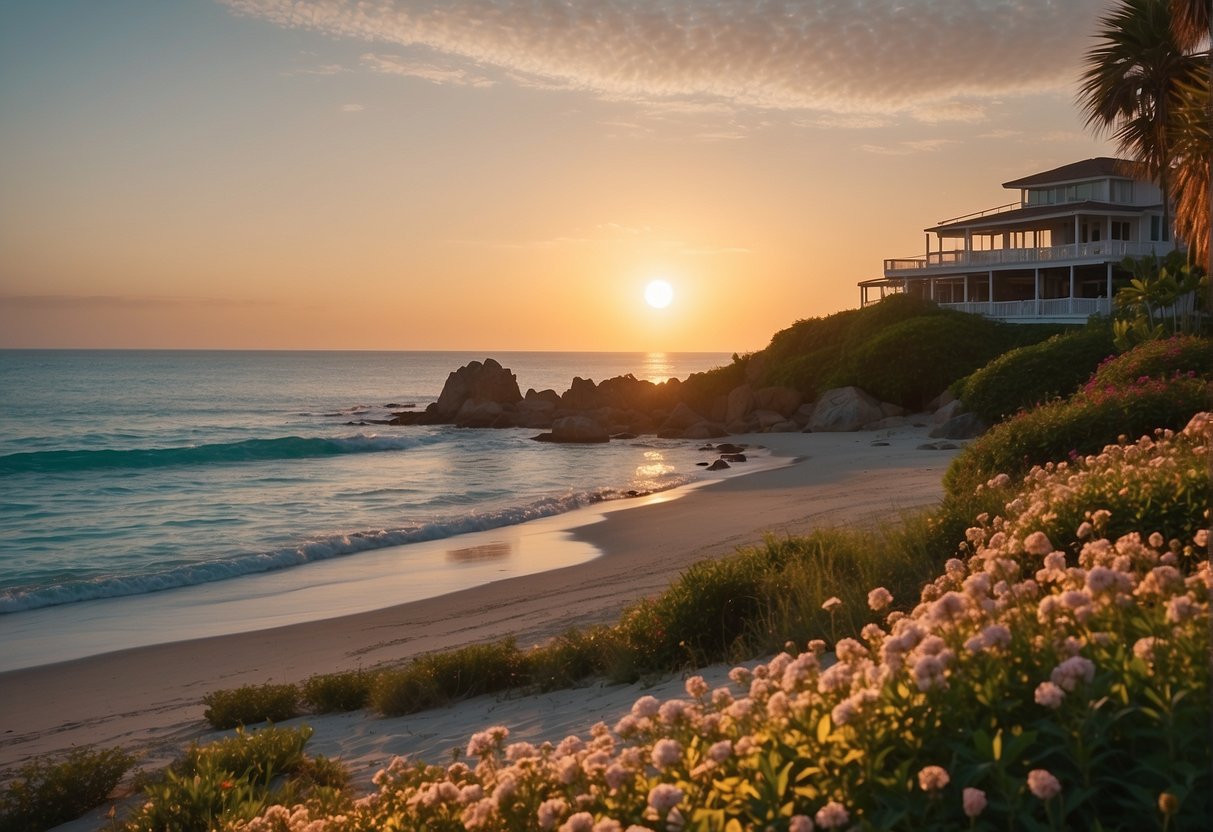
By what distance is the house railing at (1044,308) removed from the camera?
1766 inches

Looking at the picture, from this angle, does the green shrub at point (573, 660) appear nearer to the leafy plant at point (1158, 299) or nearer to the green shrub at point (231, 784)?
the green shrub at point (231, 784)

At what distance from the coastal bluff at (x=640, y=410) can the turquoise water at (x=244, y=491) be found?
2305mm

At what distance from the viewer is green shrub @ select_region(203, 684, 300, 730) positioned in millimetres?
9367

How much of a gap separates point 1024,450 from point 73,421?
6912 cm

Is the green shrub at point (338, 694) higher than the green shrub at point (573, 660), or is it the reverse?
the green shrub at point (573, 660)

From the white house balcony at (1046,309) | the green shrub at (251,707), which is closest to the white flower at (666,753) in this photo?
the green shrub at (251,707)

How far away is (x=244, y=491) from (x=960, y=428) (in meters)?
23.0

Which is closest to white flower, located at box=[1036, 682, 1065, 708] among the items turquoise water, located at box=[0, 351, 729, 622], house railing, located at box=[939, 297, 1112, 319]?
turquoise water, located at box=[0, 351, 729, 622]

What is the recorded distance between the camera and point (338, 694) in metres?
9.50

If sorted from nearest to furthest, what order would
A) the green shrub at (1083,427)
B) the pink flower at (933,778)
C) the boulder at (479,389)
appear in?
the pink flower at (933,778) < the green shrub at (1083,427) < the boulder at (479,389)

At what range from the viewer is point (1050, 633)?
3.65 metres

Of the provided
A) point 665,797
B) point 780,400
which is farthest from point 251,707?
point 780,400

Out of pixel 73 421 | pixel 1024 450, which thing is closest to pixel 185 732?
pixel 1024 450

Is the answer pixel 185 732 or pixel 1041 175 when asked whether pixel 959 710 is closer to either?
pixel 185 732
